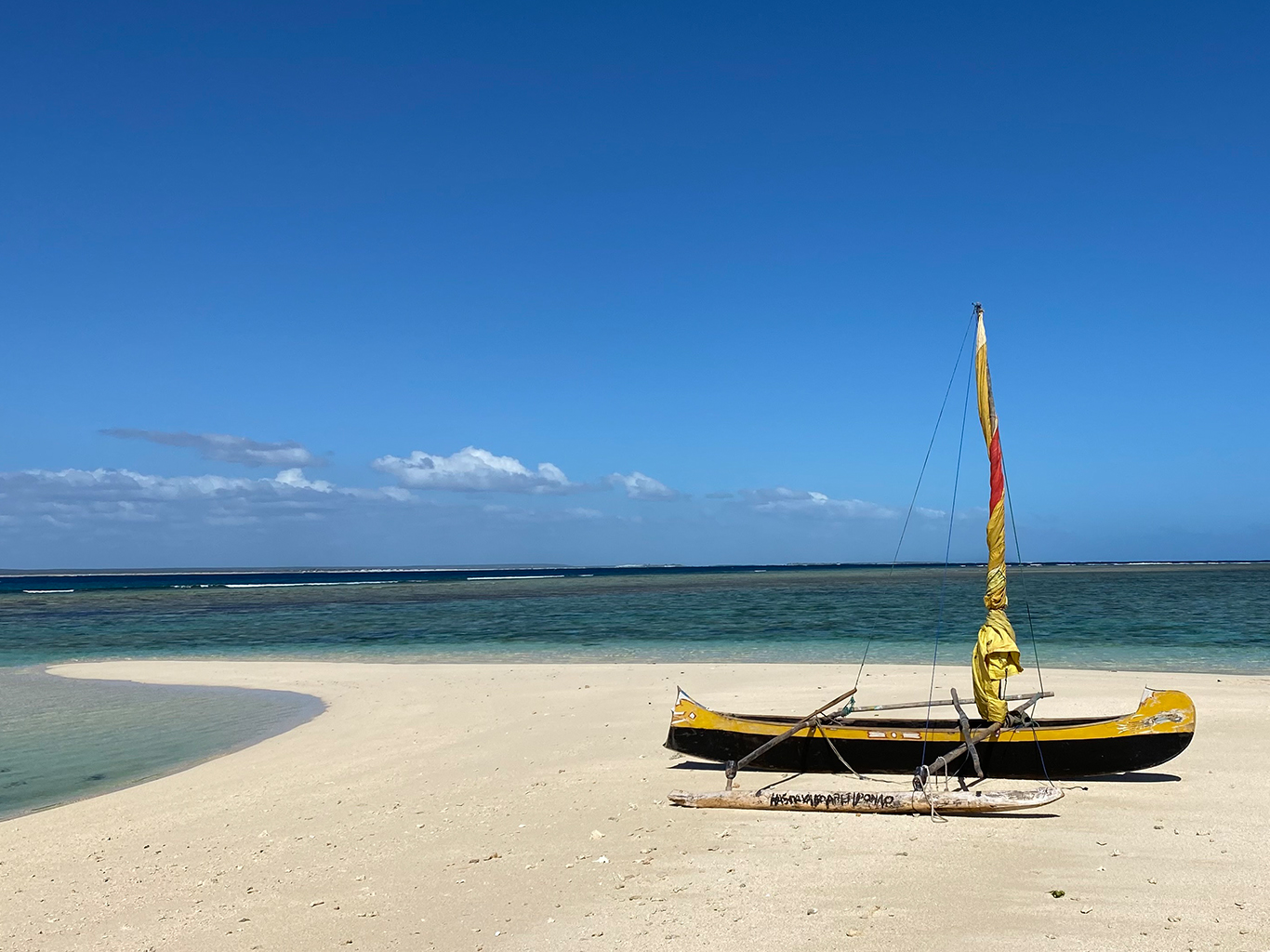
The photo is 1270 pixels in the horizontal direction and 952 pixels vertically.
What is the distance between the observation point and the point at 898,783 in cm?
1222

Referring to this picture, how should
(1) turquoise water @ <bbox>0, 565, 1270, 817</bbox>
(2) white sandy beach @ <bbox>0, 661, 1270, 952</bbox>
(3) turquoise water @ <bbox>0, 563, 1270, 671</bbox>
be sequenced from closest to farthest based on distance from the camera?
(2) white sandy beach @ <bbox>0, 661, 1270, 952</bbox>, (1) turquoise water @ <bbox>0, 565, 1270, 817</bbox>, (3) turquoise water @ <bbox>0, 563, 1270, 671</bbox>

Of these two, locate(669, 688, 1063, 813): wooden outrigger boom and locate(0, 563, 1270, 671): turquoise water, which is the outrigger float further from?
locate(0, 563, 1270, 671): turquoise water

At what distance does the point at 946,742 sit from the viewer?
1234cm

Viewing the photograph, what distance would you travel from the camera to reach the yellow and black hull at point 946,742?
1184cm

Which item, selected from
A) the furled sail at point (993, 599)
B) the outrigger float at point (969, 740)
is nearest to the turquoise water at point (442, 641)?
the outrigger float at point (969, 740)

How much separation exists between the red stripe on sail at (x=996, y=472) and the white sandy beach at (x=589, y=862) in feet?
13.5

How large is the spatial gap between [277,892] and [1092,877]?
8.29m

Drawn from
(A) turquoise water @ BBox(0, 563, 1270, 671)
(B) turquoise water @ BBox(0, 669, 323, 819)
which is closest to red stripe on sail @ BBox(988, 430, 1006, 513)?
(B) turquoise water @ BBox(0, 669, 323, 819)

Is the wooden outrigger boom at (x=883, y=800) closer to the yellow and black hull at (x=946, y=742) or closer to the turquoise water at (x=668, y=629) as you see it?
the yellow and black hull at (x=946, y=742)

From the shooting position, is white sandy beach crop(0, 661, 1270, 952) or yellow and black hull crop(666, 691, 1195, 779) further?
yellow and black hull crop(666, 691, 1195, 779)

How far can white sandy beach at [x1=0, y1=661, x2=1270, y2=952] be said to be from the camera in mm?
7836

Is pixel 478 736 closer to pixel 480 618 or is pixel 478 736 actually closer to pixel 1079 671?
pixel 1079 671

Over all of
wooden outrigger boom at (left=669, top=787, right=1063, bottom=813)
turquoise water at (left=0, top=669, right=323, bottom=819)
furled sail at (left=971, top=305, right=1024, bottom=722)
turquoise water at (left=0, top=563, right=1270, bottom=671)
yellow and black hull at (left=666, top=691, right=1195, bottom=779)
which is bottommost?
turquoise water at (left=0, top=669, right=323, bottom=819)

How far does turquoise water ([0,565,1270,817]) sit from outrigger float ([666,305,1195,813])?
9707 mm
